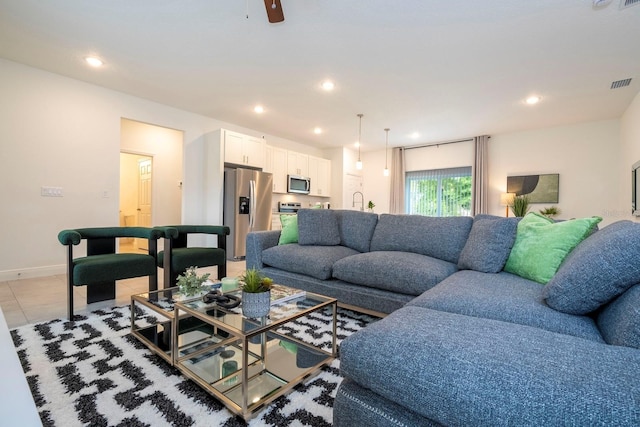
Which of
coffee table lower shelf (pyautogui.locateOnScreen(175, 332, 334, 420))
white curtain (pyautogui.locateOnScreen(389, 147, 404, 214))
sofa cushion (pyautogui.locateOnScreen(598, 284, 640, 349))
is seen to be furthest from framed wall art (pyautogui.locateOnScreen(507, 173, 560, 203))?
coffee table lower shelf (pyautogui.locateOnScreen(175, 332, 334, 420))

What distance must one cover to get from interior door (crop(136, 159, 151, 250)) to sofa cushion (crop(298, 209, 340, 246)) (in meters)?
4.50

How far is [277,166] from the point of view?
6.11 meters

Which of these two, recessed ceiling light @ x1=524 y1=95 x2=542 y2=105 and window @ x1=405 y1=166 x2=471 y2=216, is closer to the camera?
recessed ceiling light @ x1=524 y1=95 x2=542 y2=105

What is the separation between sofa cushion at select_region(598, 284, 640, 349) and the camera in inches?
32.5

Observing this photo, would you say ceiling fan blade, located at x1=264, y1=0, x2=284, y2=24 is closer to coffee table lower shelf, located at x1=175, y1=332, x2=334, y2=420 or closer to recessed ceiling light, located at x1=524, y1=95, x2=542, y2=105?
coffee table lower shelf, located at x1=175, y1=332, x2=334, y2=420

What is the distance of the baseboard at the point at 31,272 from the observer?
3342 millimetres

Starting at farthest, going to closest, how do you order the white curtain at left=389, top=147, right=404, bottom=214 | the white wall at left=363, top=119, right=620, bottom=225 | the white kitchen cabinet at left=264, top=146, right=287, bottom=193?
1. the white curtain at left=389, top=147, right=404, bottom=214
2. the white kitchen cabinet at left=264, top=146, right=287, bottom=193
3. the white wall at left=363, top=119, right=620, bottom=225

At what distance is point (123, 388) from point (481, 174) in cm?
662

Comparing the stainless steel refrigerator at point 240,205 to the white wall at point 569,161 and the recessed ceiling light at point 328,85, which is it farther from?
the white wall at point 569,161

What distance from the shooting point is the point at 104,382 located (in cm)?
139

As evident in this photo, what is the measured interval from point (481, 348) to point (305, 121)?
5019 millimetres

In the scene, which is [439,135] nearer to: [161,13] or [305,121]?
[305,121]

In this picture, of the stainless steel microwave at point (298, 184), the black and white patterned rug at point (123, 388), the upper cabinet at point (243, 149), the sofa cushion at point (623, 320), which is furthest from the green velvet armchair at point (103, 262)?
the stainless steel microwave at point (298, 184)

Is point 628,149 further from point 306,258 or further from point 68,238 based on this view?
point 68,238
